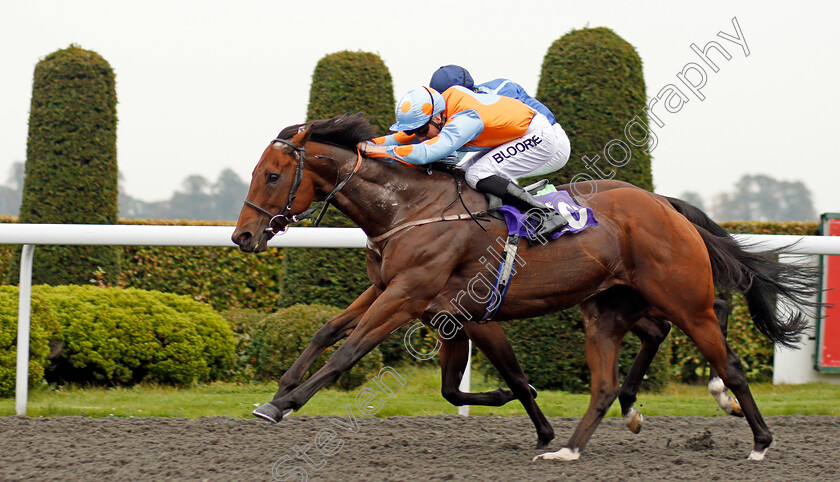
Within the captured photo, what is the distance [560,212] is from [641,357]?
3.66ft

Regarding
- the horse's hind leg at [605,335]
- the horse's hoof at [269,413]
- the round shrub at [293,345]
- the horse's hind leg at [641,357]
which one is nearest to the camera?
the horse's hoof at [269,413]

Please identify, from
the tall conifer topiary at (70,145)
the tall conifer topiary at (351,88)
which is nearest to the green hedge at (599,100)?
the tall conifer topiary at (351,88)

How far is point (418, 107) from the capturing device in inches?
135

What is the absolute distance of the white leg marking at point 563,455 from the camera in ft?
11.7

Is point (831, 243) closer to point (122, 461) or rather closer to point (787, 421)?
point (787, 421)

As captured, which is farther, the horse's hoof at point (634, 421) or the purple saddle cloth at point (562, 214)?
the horse's hoof at point (634, 421)

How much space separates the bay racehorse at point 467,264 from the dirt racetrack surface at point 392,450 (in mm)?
232

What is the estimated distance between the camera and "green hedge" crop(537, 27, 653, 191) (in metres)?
5.86

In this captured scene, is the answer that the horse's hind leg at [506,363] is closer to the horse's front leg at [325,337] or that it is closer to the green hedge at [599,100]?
the horse's front leg at [325,337]

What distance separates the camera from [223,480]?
306 cm

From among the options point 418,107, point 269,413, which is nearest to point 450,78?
point 418,107

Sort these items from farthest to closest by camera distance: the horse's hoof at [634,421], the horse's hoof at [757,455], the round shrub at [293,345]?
1. the round shrub at [293,345]
2. the horse's hoof at [634,421]
3. the horse's hoof at [757,455]

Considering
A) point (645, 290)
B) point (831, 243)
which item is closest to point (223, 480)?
point (645, 290)

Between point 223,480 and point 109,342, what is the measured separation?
2.62 meters
